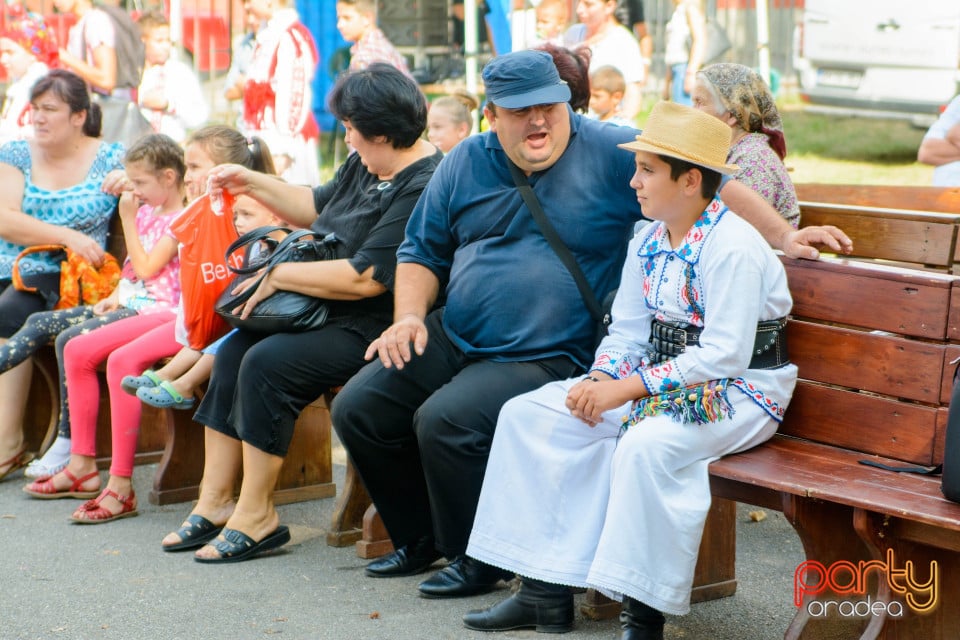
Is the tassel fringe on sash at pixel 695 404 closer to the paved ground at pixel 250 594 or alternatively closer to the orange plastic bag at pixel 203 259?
the paved ground at pixel 250 594

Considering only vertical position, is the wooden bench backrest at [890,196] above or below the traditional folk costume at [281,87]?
below

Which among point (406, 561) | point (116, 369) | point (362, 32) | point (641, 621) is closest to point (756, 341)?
point (641, 621)

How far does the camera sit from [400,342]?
4.07 metres

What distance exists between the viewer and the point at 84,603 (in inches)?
163

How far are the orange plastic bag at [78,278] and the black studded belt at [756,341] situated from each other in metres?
3.06

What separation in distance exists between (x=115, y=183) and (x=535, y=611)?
3.14 m

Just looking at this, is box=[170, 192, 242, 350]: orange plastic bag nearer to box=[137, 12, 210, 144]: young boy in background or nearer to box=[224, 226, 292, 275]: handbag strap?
box=[224, 226, 292, 275]: handbag strap

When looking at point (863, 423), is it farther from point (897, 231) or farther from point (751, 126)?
point (751, 126)

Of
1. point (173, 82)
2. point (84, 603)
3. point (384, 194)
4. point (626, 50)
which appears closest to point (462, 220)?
point (384, 194)

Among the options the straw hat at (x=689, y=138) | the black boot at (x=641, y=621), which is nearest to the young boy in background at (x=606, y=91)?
the straw hat at (x=689, y=138)

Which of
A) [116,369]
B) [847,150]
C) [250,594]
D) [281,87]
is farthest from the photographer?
[847,150]

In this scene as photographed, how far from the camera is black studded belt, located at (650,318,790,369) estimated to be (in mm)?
3598

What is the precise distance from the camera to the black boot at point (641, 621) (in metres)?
3.43

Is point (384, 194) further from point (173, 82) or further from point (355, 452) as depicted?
point (173, 82)
